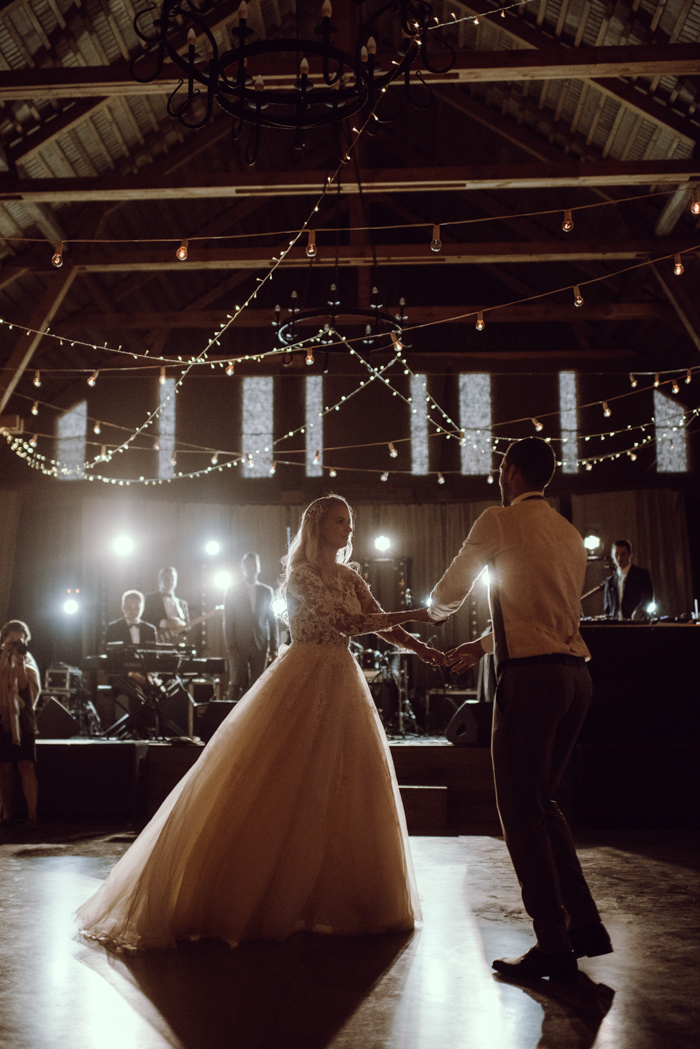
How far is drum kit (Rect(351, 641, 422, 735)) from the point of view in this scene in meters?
10.0

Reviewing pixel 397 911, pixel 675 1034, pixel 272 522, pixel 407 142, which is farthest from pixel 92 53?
pixel 675 1034

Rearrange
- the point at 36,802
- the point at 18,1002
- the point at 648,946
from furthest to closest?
1. the point at 36,802
2. the point at 648,946
3. the point at 18,1002

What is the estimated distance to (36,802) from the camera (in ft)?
20.4

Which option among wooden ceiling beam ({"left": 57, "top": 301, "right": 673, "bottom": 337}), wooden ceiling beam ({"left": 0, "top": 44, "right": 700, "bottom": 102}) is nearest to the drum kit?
wooden ceiling beam ({"left": 57, "top": 301, "right": 673, "bottom": 337})

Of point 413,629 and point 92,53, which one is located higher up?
point 92,53

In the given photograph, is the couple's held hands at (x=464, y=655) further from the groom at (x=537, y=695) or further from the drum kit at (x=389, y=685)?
the drum kit at (x=389, y=685)

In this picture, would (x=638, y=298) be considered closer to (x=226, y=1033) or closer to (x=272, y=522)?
(x=272, y=522)

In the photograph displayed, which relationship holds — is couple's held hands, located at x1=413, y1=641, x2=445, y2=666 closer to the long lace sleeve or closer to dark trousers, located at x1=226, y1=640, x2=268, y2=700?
the long lace sleeve

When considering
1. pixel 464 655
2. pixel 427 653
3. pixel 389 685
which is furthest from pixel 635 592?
pixel 464 655

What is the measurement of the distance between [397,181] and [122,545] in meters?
7.39

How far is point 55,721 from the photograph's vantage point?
8.58m

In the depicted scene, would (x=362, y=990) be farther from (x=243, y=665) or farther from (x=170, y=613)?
(x=170, y=613)

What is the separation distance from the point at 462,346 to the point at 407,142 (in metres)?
3.22

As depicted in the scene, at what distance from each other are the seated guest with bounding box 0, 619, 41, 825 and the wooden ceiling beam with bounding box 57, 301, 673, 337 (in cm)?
691
